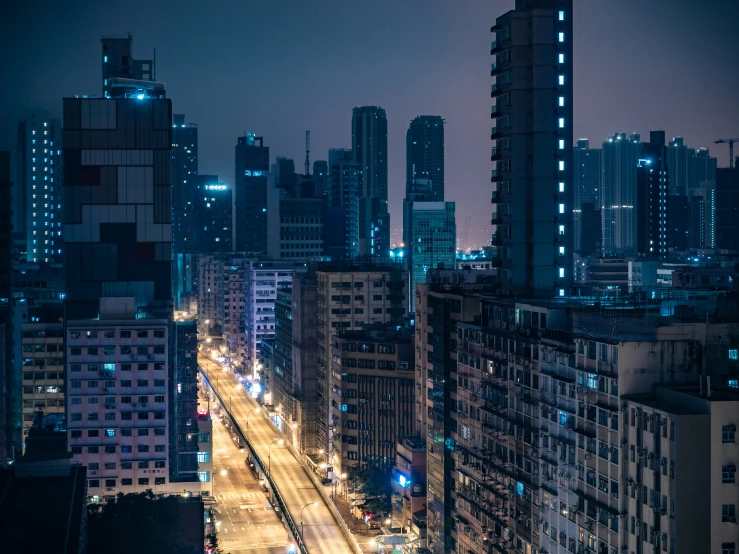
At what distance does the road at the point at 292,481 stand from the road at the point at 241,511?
180 centimetres

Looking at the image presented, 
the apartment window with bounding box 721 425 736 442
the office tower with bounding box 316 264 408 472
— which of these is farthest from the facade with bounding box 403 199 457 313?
the apartment window with bounding box 721 425 736 442

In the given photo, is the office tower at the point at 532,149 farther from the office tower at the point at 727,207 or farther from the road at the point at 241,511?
the office tower at the point at 727,207

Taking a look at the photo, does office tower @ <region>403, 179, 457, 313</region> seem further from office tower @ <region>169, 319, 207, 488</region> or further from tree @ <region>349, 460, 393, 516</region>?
tree @ <region>349, 460, 393, 516</region>

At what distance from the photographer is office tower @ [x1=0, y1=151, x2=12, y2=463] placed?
302ft

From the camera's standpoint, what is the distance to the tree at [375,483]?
294 feet

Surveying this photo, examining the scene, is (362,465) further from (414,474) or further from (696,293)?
(696,293)

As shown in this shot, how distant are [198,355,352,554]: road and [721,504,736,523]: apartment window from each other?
133 feet

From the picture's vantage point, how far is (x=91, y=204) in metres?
106

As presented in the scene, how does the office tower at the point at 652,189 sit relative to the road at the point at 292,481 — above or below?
above

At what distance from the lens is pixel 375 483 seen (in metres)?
93.7

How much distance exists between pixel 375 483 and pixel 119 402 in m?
21.5

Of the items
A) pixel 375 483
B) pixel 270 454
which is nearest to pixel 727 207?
pixel 270 454

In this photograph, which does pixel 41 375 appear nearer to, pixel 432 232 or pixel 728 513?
pixel 728 513

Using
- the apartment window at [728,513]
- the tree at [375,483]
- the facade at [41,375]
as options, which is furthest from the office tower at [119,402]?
the apartment window at [728,513]
